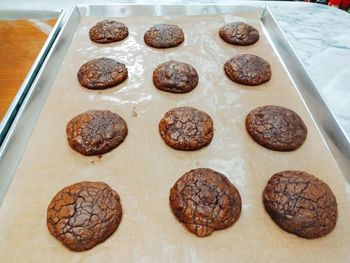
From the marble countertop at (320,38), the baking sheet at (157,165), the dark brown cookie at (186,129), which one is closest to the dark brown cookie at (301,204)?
the baking sheet at (157,165)

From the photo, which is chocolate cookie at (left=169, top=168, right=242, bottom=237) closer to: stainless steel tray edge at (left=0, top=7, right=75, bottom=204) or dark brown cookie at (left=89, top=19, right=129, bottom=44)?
stainless steel tray edge at (left=0, top=7, right=75, bottom=204)

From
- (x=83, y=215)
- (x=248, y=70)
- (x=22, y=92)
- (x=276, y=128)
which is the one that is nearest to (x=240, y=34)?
(x=248, y=70)

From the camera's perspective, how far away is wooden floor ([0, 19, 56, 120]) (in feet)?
6.73

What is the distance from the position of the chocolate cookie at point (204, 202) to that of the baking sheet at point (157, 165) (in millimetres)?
39

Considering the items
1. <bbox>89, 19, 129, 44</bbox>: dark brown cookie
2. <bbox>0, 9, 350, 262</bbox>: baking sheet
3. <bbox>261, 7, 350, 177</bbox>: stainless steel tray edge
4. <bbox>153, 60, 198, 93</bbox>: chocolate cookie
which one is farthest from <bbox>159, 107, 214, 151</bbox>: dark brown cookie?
<bbox>89, 19, 129, 44</bbox>: dark brown cookie

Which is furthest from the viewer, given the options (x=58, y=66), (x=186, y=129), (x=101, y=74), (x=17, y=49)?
(x=17, y=49)

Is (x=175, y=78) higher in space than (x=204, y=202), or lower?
higher

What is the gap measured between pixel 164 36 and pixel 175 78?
48 centimetres

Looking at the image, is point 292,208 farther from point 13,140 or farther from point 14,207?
point 13,140

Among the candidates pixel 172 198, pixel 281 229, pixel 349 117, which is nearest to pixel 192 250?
pixel 172 198

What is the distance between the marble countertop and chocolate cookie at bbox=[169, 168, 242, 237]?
89 centimetres

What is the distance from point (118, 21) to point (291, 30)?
1452mm

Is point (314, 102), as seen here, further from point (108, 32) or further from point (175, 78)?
point (108, 32)

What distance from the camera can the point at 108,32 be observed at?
221 centimetres
